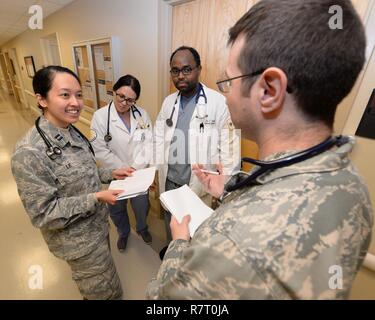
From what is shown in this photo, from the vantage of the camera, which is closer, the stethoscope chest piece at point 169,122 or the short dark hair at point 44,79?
the short dark hair at point 44,79

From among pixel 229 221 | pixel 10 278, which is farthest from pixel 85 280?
pixel 229 221

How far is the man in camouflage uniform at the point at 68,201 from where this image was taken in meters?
0.81

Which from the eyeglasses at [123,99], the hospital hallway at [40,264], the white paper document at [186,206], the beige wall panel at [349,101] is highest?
the beige wall panel at [349,101]

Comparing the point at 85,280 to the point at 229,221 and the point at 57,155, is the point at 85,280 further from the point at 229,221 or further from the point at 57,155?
the point at 229,221

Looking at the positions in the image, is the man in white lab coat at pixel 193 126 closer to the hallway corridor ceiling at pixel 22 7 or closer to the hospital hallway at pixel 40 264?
the hospital hallway at pixel 40 264

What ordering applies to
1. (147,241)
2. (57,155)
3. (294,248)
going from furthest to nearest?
(147,241)
(57,155)
(294,248)

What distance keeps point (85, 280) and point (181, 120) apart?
1204mm

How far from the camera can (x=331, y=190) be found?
0.35m

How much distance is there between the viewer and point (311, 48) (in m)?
0.36

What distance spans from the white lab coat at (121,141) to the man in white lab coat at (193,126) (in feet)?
0.68

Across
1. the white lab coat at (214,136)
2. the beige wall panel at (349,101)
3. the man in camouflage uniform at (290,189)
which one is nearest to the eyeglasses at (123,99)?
the white lab coat at (214,136)

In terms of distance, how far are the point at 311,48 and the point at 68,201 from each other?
1.03m

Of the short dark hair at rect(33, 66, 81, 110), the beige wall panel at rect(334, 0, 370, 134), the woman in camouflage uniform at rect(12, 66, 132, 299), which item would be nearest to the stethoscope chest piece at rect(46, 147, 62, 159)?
the woman in camouflage uniform at rect(12, 66, 132, 299)

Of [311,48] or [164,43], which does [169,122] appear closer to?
[164,43]
